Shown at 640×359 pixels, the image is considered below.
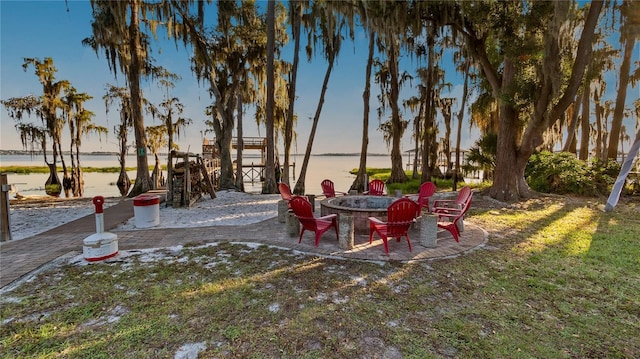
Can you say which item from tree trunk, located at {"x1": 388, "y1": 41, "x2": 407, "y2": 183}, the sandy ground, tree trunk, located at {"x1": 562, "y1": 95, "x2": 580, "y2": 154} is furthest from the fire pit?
tree trunk, located at {"x1": 562, "y1": 95, "x2": 580, "y2": 154}

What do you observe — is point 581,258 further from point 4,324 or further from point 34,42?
point 34,42

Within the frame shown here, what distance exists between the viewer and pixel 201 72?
44.2 feet

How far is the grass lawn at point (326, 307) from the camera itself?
2.27 meters

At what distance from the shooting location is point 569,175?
36.1 feet

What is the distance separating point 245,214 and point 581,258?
7.08 metres

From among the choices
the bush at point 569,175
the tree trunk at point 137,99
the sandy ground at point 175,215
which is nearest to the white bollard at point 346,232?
the sandy ground at point 175,215

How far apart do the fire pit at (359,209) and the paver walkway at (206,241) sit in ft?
0.86

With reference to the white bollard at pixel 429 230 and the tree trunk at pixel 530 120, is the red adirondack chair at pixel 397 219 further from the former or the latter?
the tree trunk at pixel 530 120

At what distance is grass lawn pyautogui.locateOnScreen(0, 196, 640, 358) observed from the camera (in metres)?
2.27

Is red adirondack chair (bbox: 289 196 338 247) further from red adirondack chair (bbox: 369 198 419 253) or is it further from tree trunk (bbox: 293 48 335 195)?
tree trunk (bbox: 293 48 335 195)

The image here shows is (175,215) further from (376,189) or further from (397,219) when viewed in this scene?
(397,219)

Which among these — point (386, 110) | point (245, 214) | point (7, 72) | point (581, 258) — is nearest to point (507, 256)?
point (581, 258)

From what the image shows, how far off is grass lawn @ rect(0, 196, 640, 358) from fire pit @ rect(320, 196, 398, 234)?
4.75 feet

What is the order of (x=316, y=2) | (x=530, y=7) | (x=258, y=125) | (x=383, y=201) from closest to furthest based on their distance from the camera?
(x=383, y=201) → (x=530, y=7) → (x=316, y=2) → (x=258, y=125)
